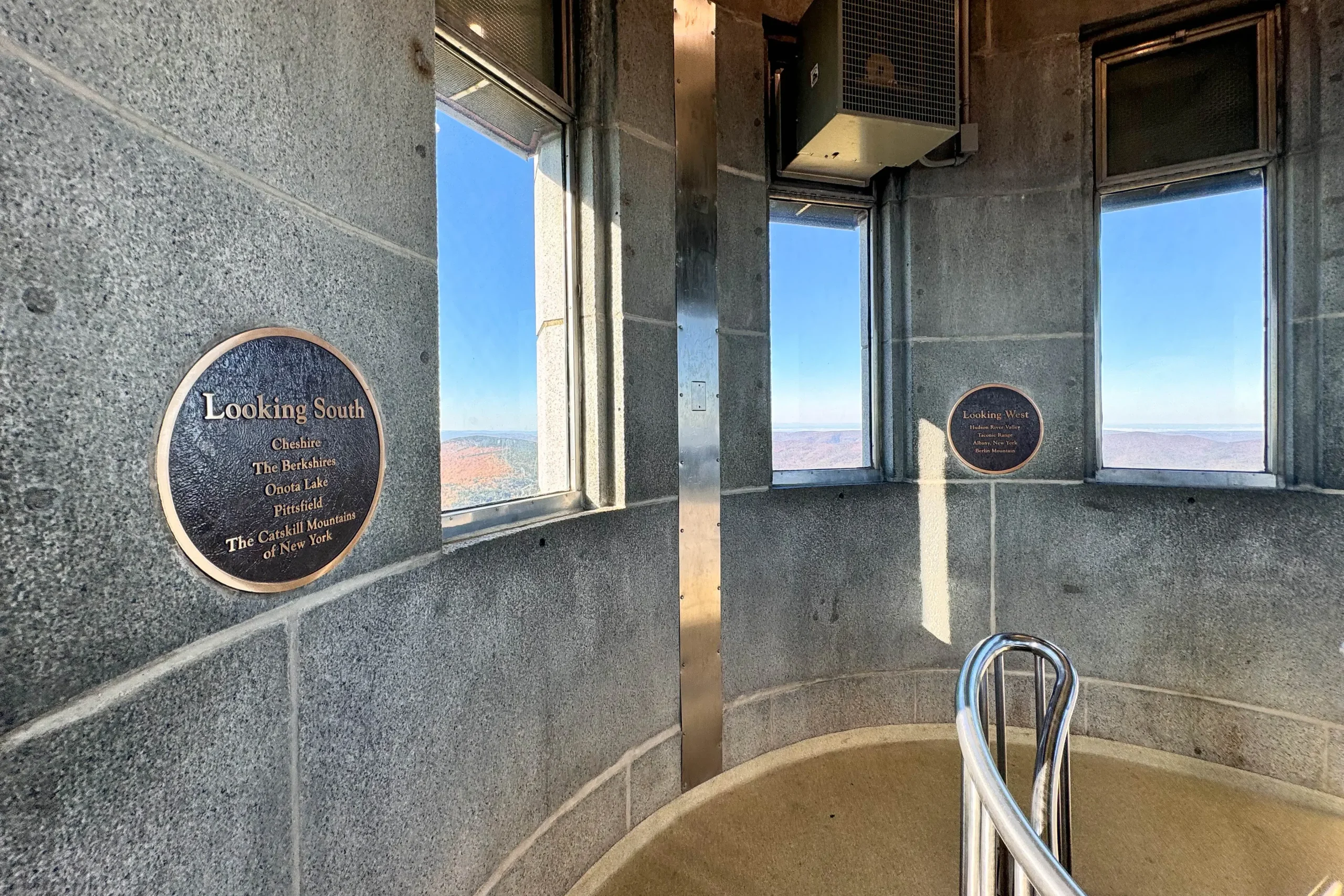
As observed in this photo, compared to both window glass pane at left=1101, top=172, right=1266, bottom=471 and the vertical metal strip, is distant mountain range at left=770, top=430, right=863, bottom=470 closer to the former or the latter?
the vertical metal strip

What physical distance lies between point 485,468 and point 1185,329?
3.90 m

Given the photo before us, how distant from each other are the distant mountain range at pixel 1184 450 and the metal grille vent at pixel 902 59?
214 cm

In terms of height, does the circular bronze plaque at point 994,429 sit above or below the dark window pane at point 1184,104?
below

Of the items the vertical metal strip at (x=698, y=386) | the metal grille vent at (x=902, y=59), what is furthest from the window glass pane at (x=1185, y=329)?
the vertical metal strip at (x=698, y=386)

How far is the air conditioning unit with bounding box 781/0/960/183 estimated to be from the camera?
109 inches

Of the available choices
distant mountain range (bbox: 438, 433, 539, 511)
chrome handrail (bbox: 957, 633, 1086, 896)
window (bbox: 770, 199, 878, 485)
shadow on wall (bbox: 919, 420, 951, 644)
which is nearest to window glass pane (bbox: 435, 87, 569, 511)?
distant mountain range (bbox: 438, 433, 539, 511)

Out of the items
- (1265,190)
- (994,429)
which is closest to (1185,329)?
(1265,190)

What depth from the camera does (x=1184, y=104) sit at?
3215 millimetres

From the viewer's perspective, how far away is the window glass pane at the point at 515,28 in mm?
1887

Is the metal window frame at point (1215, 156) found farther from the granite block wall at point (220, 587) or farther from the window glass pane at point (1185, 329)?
the granite block wall at point (220, 587)

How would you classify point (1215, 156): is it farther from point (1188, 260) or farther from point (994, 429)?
point (994, 429)

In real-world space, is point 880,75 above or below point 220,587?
above

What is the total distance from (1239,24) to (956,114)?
1.80 m

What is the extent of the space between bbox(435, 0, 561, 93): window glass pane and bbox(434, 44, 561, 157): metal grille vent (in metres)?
0.11
